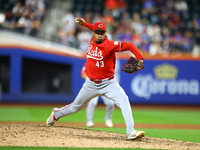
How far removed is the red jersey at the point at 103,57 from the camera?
607 centimetres

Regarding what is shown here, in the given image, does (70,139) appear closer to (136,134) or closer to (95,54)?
(136,134)

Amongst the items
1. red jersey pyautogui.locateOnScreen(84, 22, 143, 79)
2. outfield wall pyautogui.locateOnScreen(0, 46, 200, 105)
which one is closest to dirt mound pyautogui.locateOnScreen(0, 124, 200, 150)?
red jersey pyautogui.locateOnScreen(84, 22, 143, 79)

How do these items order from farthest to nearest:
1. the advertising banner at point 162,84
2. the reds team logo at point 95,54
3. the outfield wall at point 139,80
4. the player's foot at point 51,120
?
the advertising banner at point 162,84 → the outfield wall at point 139,80 → the player's foot at point 51,120 → the reds team logo at point 95,54

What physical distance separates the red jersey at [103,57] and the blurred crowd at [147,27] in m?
9.06

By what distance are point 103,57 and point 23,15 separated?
11.3 metres

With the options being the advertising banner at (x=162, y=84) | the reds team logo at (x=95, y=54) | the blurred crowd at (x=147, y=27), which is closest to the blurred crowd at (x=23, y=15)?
the blurred crowd at (x=147, y=27)

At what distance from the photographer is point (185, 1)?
19.4 m

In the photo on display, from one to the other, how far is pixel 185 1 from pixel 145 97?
265 inches

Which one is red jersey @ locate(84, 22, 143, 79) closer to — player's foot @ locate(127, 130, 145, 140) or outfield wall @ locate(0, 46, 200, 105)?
player's foot @ locate(127, 130, 145, 140)

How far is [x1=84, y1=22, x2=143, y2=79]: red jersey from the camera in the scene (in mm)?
6066

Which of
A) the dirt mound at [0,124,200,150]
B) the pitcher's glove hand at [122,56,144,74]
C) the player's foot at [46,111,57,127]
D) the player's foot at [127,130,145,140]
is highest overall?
the pitcher's glove hand at [122,56,144,74]

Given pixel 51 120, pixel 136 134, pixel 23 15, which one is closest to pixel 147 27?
pixel 23 15

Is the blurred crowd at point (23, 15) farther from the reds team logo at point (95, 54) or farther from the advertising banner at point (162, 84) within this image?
the reds team logo at point (95, 54)

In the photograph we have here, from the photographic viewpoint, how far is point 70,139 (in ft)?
19.6
